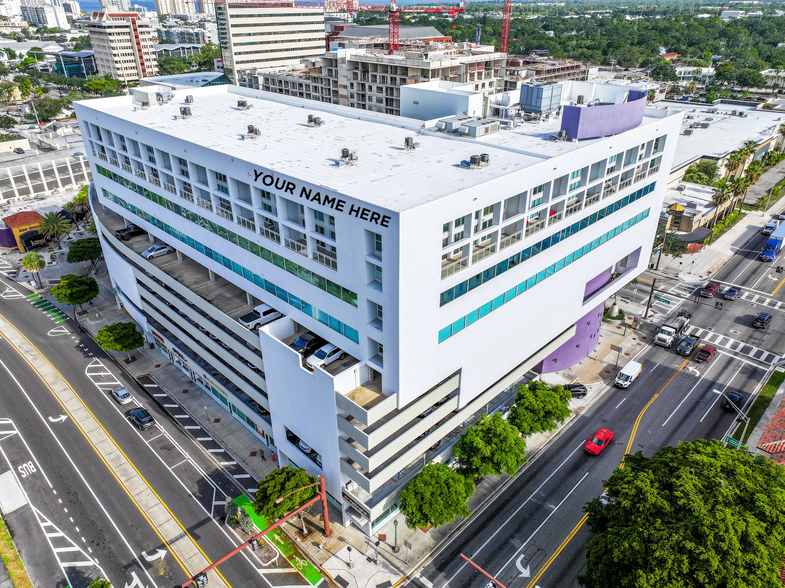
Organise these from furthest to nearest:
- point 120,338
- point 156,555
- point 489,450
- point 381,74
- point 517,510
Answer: point 381,74, point 120,338, point 517,510, point 489,450, point 156,555

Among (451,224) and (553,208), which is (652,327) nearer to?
(553,208)

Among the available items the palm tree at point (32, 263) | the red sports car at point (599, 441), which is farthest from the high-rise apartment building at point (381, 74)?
the red sports car at point (599, 441)

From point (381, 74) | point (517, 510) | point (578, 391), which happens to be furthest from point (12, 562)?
point (381, 74)

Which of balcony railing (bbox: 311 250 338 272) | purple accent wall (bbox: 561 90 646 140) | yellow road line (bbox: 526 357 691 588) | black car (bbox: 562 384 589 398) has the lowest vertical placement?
yellow road line (bbox: 526 357 691 588)

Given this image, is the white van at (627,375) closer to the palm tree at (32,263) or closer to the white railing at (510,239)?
the white railing at (510,239)

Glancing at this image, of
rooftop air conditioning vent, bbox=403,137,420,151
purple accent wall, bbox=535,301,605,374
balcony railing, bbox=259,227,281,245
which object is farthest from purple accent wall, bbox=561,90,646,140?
balcony railing, bbox=259,227,281,245

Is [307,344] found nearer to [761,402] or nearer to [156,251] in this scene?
[156,251]

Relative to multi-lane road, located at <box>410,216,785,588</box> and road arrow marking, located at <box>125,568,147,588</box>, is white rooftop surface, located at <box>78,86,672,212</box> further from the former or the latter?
road arrow marking, located at <box>125,568,147,588</box>
